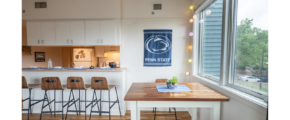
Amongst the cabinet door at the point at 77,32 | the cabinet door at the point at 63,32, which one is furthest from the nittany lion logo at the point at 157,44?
the cabinet door at the point at 63,32

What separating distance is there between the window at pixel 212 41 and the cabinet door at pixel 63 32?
10.9 feet

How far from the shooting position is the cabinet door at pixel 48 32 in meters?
3.67

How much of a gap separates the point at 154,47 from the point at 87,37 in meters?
1.78

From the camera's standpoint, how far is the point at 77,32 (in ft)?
11.9

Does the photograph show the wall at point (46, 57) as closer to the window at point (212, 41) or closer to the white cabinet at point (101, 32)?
the white cabinet at point (101, 32)

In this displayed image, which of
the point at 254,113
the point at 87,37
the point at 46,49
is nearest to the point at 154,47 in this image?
the point at 87,37

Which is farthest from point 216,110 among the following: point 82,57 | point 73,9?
point 82,57

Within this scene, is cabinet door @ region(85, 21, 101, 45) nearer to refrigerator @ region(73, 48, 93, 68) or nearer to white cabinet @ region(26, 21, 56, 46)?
white cabinet @ region(26, 21, 56, 46)

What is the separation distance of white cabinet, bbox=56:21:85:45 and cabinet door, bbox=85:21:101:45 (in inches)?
5.2

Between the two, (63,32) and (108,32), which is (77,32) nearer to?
(63,32)

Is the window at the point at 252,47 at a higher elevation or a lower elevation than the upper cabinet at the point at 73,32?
lower
